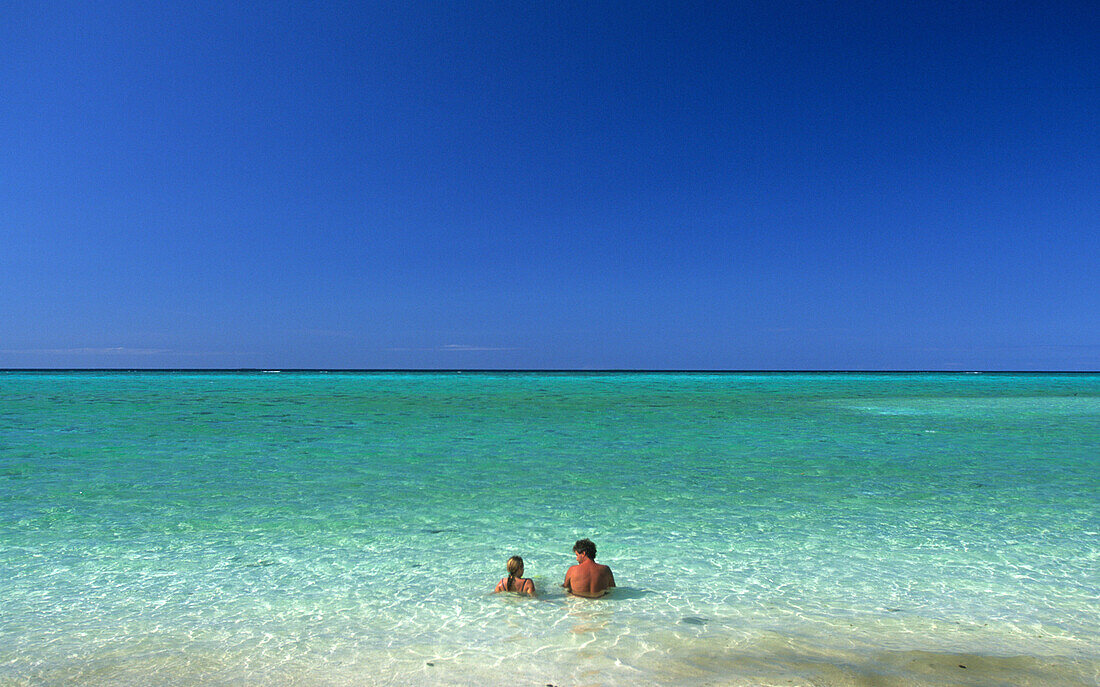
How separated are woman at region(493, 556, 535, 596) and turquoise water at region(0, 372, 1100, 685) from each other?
18cm

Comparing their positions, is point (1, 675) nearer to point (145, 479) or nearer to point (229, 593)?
point (229, 593)

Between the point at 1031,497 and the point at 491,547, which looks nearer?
the point at 491,547

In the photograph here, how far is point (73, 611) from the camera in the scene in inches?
231

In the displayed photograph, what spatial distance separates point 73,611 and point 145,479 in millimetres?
7103

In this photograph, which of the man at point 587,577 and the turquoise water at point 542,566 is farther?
the man at point 587,577

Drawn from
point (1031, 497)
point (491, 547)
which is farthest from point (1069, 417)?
point (491, 547)

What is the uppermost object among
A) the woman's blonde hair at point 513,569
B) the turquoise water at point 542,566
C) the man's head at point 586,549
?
the man's head at point 586,549

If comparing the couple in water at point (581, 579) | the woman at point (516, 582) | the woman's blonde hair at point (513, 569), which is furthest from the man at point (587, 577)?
the woman's blonde hair at point (513, 569)

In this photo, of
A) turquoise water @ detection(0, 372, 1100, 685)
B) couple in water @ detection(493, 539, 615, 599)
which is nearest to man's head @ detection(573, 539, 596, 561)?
couple in water @ detection(493, 539, 615, 599)

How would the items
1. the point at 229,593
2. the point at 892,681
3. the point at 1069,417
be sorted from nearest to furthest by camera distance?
the point at 892,681
the point at 229,593
the point at 1069,417

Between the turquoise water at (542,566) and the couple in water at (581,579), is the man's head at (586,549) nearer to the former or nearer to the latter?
the couple in water at (581,579)

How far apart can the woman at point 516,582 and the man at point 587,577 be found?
378 mm

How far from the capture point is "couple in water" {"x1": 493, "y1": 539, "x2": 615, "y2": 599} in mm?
6258

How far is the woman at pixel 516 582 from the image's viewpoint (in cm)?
628
